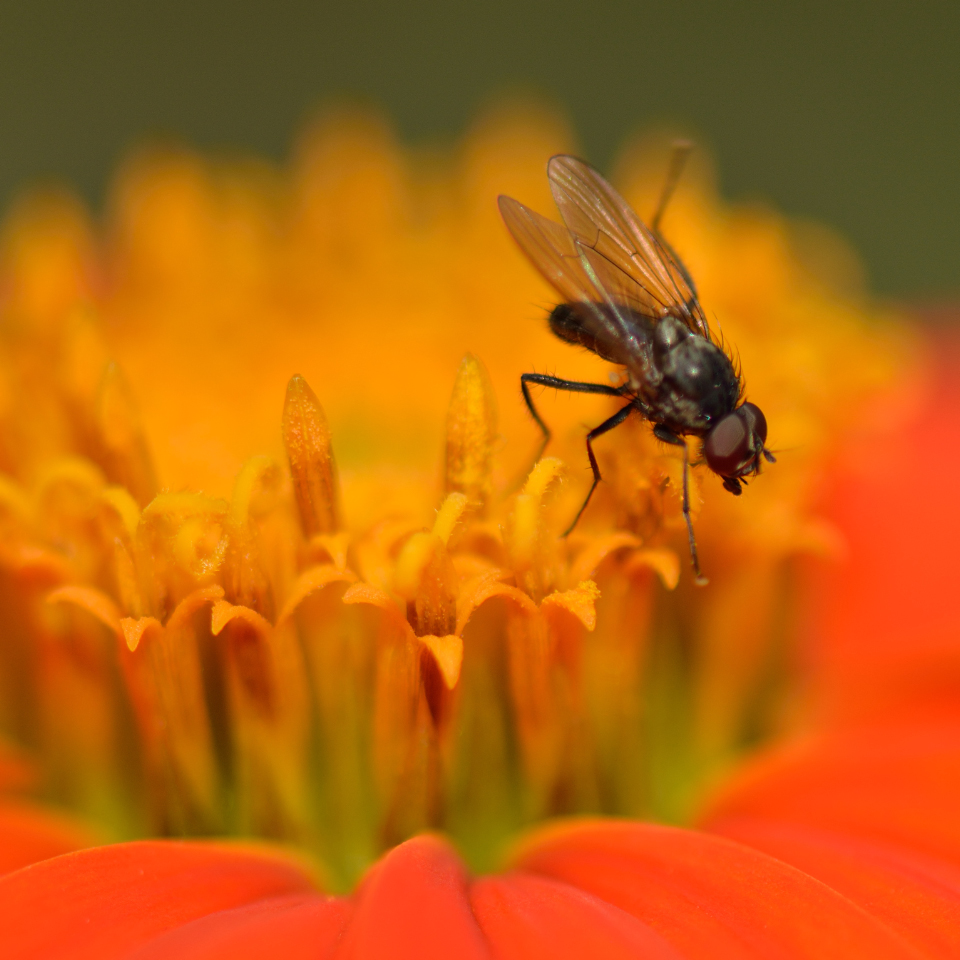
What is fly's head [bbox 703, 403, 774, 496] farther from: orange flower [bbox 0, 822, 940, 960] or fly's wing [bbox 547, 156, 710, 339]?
orange flower [bbox 0, 822, 940, 960]

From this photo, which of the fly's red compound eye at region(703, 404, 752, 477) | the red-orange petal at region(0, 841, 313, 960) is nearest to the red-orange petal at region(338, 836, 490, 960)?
the red-orange petal at region(0, 841, 313, 960)

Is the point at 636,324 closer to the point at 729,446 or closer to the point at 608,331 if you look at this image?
the point at 608,331

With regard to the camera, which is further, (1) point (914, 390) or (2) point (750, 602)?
(1) point (914, 390)

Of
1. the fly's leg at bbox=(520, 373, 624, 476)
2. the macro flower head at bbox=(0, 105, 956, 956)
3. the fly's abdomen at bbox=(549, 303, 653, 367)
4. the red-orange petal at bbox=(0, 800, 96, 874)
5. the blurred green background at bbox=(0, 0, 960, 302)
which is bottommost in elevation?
the red-orange petal at bbox=(0, 800, 96, 874)

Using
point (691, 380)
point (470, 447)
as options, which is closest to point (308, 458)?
point (470, 447)

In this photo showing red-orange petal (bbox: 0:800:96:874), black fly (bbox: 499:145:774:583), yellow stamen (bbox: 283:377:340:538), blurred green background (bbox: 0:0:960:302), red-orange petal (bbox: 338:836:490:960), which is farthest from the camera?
blurred green background (bbox: 0:0:960:302)

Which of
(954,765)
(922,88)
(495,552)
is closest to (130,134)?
(922,88)

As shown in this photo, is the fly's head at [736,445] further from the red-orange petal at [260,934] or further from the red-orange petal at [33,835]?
the red-orange petal at [33,835]

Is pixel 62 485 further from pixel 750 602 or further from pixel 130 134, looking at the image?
pixel 130 134
